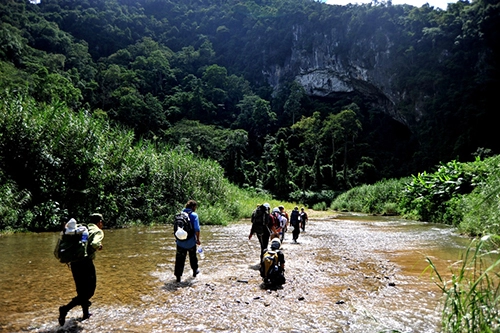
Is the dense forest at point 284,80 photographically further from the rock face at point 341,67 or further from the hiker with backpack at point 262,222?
the hiker with backpack at point 262,222

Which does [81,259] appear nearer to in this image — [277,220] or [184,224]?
[184,224]

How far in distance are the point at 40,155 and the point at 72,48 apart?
66302 mm

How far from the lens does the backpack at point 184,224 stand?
6512mm

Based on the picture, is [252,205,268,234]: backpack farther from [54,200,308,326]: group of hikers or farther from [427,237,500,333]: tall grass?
[427,237,500,333]: tall grass

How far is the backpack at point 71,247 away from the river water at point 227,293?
2.91 feet

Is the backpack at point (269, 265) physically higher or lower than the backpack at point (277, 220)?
lower

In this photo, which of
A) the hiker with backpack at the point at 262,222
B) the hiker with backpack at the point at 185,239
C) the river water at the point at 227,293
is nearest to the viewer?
the river water at the point at 227,293

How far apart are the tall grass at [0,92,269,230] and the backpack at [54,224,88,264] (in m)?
10.4

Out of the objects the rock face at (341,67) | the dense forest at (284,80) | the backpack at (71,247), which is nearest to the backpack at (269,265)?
the backpack at (71,247)

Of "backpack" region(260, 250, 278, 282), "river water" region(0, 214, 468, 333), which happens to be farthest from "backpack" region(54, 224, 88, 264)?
"backpack" region(260, 250, 278, 282)

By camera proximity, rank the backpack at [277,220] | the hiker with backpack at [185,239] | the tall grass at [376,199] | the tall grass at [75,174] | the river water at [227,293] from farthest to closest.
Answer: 1. the tall grass at [376,199]
2. the tall grass at [75,174]
3. the backpack at [277,220]
4. the hiker with backpack at [185,239]
5. the river water at [227,293]

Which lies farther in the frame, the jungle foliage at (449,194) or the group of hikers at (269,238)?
the jungle foliage at (449,194)

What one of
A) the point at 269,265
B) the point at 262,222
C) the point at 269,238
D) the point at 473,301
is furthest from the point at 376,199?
the point at 473,301

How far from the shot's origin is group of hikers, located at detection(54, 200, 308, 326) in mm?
4449
